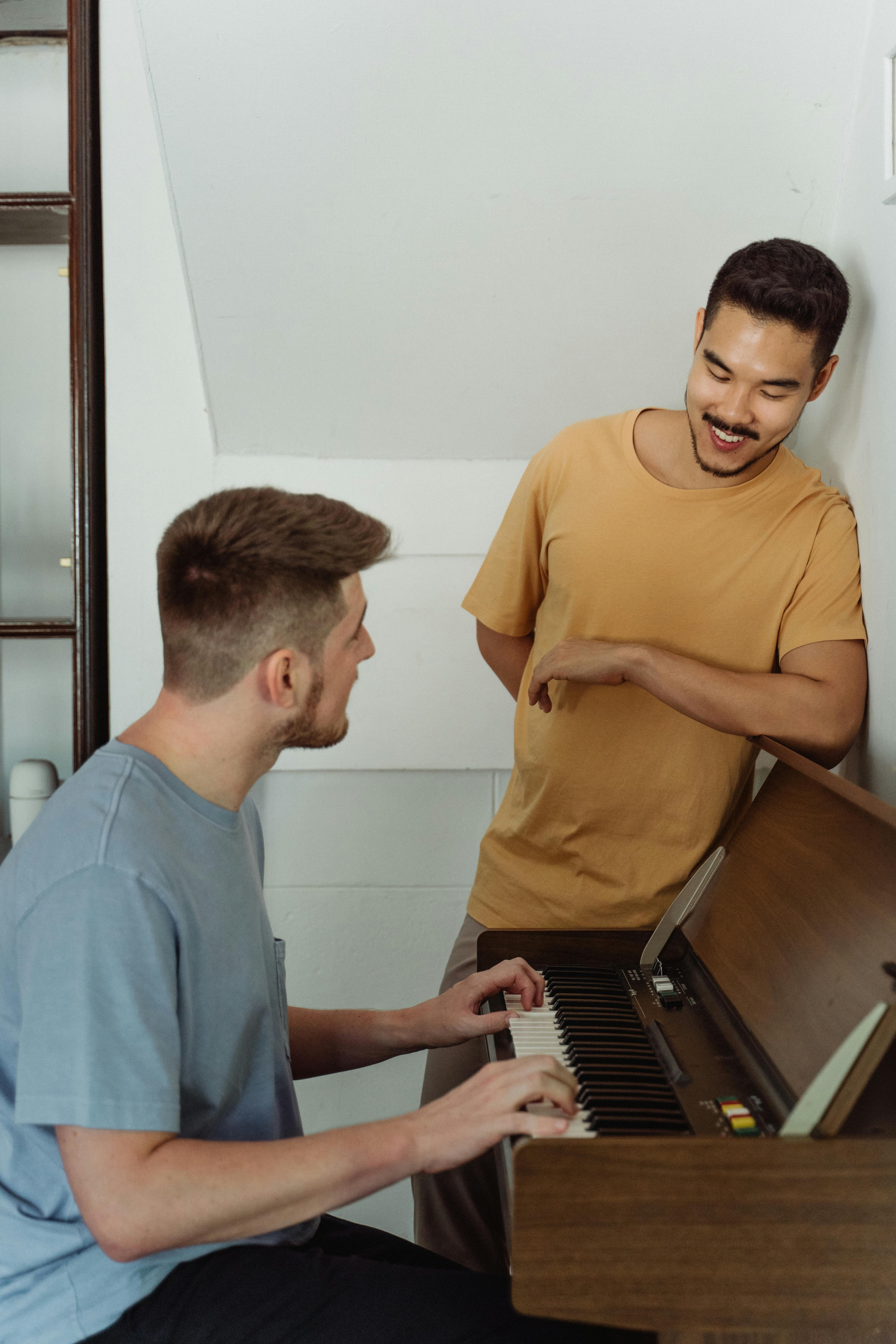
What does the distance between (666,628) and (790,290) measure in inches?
20.5

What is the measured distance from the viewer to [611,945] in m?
1.57

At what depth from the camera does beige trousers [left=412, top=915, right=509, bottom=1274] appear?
1784 millimetres

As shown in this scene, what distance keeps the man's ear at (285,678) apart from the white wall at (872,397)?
0.85 meters

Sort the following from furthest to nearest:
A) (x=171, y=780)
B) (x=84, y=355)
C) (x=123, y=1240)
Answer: (x=84, y=355) < (x=171, y=780) < (x=123, y=1240)

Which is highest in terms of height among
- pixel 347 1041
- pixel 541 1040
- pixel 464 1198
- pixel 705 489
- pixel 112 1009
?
pixel 705 489

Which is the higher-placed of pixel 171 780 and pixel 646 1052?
pixel 171 780

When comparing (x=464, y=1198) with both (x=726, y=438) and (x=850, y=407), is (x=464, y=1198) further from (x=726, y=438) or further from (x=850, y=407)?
(x=850, y=407)

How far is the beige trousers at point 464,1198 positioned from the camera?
1784 millimetres

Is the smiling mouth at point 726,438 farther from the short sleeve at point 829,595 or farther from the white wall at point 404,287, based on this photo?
the white wall at point 404,287

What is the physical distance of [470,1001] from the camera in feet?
4.58

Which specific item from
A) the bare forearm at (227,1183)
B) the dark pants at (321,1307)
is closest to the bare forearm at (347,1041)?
the dark pants at (321,1307)

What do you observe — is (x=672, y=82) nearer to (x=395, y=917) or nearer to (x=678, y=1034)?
(x=678, y=1034)

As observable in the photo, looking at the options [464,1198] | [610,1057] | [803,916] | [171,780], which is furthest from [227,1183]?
[464,1198]

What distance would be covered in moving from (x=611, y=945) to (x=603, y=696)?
1.32 ft
